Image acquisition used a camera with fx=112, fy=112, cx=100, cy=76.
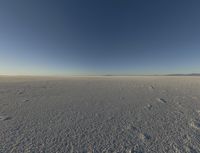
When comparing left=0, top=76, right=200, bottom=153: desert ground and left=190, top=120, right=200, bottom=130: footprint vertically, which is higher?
left=190, top=120, right=200, bottom=130: footprint

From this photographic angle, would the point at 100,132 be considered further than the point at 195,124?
No

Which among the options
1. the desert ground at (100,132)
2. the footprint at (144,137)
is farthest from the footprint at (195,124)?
the footprint at (144,137)

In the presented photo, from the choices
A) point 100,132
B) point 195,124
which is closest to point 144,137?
point 100,132

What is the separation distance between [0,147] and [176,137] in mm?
5130

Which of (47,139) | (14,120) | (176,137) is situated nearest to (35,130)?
(47,139)

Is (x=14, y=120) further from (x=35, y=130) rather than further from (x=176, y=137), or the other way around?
(x=176, y=137)

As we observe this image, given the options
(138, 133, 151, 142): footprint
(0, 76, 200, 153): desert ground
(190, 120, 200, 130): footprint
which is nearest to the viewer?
(0, 76, 200, 153): desert ground

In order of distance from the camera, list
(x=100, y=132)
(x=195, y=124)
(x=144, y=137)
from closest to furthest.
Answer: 1. (x=144, y=137)
2. (x=100, y=132)
3. (x=195, y=124)

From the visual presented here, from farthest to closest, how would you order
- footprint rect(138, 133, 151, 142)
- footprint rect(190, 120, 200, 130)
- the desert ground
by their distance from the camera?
footprint rect(190, 120, 200, 130), footprint rect(138, 133, 151, 142), the desert ground

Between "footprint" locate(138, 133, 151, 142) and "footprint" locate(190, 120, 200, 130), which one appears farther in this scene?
"footprint" locate(190, 120, 200, 130)

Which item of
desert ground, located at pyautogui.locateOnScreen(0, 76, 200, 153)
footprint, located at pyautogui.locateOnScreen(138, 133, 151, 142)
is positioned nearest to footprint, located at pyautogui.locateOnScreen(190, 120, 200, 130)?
desert ground, located at pyautogui.locateOnScreen(0, 76, 200, 153)

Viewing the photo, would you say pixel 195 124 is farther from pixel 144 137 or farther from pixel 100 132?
pixel 100 132

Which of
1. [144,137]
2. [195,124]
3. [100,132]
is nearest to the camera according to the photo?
[144,137]

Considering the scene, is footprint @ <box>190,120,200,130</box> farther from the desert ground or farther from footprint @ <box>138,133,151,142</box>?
footprint @ <box>138,133,151,142</box>
